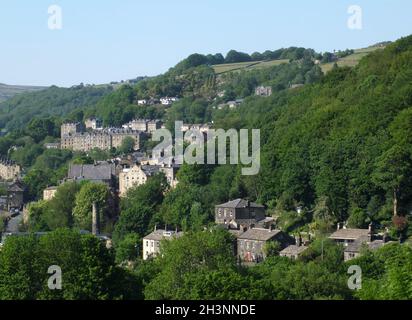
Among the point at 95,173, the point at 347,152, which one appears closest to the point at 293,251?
the point at 347,152

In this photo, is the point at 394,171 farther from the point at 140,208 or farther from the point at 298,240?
the point at 140,208

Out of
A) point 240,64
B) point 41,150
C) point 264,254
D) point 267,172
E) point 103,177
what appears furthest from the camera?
point 240,64

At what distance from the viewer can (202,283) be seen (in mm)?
37938

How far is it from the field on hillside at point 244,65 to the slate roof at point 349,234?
357 ft

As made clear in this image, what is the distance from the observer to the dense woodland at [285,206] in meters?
41.8

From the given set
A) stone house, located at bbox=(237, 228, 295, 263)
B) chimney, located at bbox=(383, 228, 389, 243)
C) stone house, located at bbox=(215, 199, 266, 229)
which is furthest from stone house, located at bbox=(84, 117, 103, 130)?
chimney, located at bbox=(383, 228, 389, 243)

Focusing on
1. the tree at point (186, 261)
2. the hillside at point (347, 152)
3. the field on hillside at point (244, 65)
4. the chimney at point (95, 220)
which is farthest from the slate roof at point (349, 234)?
the field on hillside at point (244, 65)

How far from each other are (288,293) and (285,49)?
468 feet

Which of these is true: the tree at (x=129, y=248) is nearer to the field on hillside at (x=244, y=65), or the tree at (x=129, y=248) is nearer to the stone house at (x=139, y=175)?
the stone house at (x=139, y=175)

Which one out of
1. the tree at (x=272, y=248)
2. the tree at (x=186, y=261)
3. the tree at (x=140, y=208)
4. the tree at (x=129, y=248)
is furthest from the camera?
the tree at (x=140, y=208)

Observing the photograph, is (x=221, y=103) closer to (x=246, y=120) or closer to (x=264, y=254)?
(x=246, y=120)

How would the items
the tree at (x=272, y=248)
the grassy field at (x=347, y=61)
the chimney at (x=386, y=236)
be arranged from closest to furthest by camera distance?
the chimney at (x=386, y=236)
the tree at (x=272, y=248)
the grassy field at (x=347, y=61)

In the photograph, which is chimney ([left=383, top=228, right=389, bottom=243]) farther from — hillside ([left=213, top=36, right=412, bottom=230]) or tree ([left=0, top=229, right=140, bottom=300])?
tree ([left=0, top=229, right=140, bottom=300])
